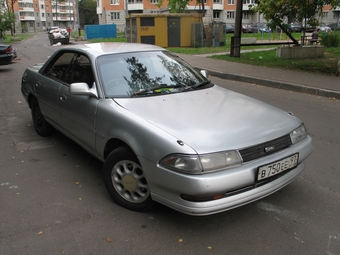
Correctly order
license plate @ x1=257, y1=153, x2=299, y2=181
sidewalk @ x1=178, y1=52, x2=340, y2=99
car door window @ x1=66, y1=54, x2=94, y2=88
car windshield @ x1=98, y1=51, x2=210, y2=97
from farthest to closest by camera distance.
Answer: sidewalk @ x1=178, y1=52, x2=340, y2=99 < car door window @ x1=66, y1=54, x2=94, y2=88 < car windshield @ x1=98, y1=51, x2=210, y2=97 < license plate @ x1=257, y1=153, x2=299, y2=181

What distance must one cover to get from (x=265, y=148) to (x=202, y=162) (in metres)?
0.62

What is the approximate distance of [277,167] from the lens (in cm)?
301

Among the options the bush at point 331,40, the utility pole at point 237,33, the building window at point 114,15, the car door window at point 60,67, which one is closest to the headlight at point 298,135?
the car door window at point 60,67

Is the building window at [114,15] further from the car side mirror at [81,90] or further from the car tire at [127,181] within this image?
the car tire at [127,181]

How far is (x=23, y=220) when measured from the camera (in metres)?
3.17

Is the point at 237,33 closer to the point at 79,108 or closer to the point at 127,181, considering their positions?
the point at 79,108

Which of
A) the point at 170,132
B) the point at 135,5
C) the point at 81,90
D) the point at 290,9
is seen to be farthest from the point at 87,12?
the point at 170,132

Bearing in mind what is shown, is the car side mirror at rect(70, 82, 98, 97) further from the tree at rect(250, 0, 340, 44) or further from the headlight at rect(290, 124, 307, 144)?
the tree at rect(250, 0, 340, 44)

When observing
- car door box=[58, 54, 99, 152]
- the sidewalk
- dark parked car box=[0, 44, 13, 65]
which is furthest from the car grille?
dark parked car box=[0, 44, 13, 65]

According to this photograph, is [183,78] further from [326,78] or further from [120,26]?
[120,26]

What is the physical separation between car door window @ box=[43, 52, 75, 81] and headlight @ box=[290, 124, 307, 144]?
2921 mm

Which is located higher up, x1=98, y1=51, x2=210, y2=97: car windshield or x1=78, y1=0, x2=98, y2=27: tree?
x1=78, y1=0, x2=98, y2=27: tree

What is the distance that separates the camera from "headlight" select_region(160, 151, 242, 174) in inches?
106

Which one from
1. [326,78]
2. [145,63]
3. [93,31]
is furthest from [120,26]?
[145,63]
